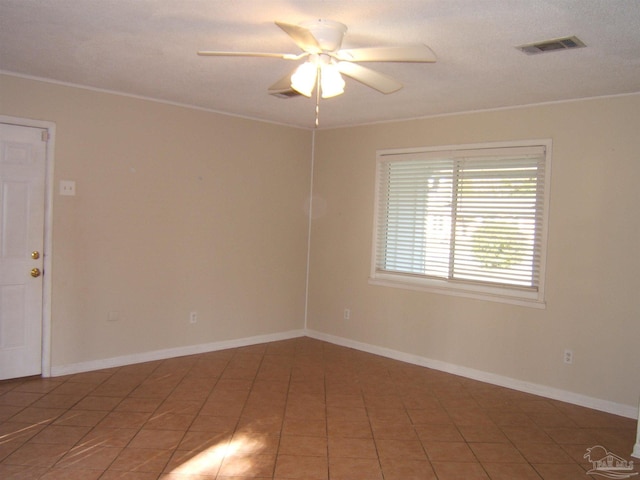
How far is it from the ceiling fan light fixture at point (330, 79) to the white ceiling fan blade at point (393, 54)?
105mm

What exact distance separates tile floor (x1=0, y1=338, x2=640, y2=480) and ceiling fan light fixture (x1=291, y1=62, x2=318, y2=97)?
7.17ft

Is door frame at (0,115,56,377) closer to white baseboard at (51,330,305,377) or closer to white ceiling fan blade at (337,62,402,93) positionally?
white baseboard at (51,330,305,377)

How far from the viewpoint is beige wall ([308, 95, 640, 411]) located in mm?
3959

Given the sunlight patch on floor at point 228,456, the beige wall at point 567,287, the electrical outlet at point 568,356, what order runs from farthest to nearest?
1. the electrical outlet at point 568,356
2. the beige wall at point 567,287
3. the sunlight patch on floor at point 228,456

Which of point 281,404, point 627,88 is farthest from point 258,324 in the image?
point 627,88

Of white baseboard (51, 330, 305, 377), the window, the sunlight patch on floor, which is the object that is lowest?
the sunlight patch on floor

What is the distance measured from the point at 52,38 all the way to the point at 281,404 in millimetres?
2993

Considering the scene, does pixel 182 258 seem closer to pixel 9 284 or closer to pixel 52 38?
pixel 9 284

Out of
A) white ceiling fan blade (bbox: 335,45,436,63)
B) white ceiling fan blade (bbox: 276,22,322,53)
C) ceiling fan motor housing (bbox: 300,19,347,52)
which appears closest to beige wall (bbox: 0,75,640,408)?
Result: white ceiling fan blade (bbox: 335,45,436,63)

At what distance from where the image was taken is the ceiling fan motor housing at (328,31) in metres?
2.66

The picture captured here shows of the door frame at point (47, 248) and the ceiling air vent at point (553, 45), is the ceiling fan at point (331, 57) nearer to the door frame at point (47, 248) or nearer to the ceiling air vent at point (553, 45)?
the ceiling air vent at point (553, 45)

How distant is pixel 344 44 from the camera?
9.93ft

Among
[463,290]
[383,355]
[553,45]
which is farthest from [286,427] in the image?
[553,45]

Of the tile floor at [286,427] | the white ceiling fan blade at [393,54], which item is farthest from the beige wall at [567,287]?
the white ceiling fan blade at [393,54]
